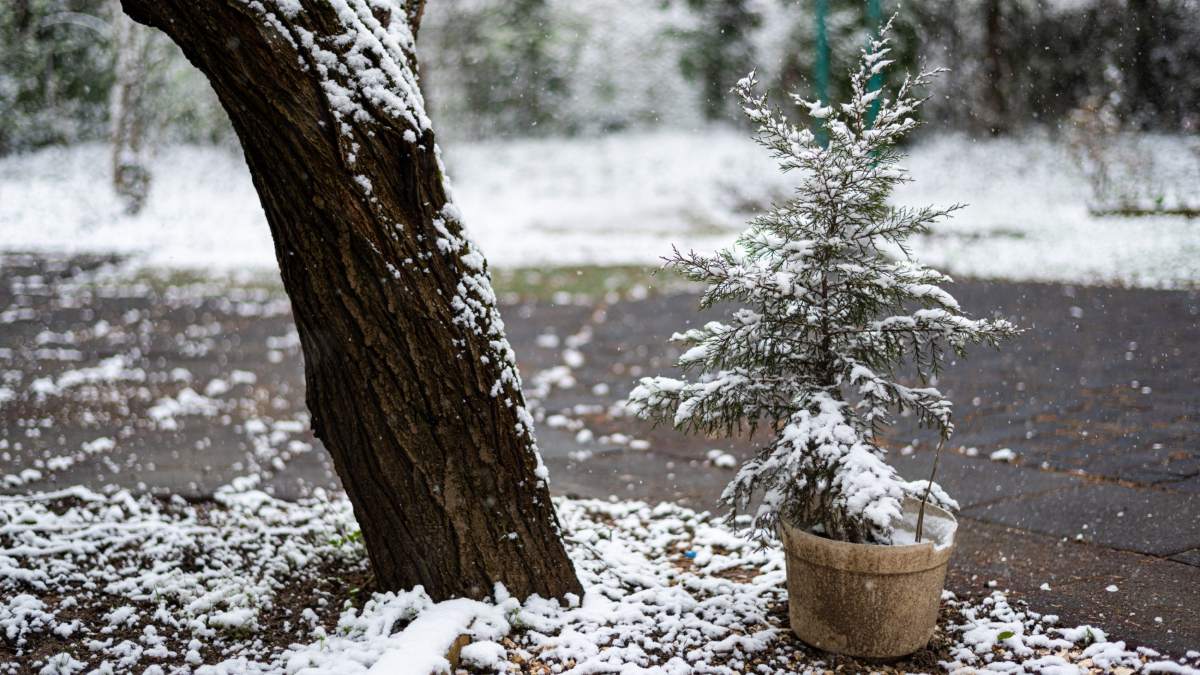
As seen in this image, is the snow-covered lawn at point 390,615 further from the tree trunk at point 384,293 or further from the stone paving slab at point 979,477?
the stone paving slab at point 979,477

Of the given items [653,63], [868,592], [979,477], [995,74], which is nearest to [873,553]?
[868,592]

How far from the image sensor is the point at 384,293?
222 cm

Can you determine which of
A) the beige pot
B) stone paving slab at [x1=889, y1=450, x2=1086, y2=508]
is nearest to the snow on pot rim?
the beige pot

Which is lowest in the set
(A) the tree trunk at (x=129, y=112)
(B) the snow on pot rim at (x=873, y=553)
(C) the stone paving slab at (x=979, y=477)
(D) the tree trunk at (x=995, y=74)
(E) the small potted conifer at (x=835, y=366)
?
(C) the stone paving slab at (x=979, y=477)

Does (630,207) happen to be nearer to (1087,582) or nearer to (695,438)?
(695,438)

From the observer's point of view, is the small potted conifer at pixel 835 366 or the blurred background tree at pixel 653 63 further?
the blurred background tree at pixel 653 63

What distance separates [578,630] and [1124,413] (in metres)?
3.29

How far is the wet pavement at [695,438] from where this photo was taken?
2926 mm

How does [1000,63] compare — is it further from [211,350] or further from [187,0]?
[187,0]

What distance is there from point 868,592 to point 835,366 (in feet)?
1.90

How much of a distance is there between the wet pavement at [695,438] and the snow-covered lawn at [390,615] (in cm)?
38

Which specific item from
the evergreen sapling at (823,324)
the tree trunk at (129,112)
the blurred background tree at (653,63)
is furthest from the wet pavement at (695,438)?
the blurred background tree at (653,63)

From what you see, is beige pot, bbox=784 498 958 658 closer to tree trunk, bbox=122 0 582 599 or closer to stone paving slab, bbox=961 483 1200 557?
tree trunk, bbox=122 0 582 599

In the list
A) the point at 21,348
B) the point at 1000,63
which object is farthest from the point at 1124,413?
the point at 1000,63
